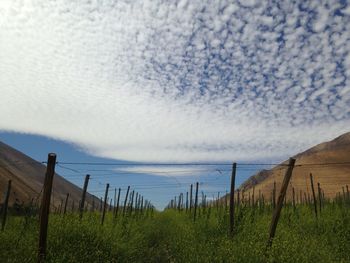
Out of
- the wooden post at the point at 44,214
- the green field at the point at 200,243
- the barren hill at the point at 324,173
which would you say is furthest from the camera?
the barren hill at the point at 324,173

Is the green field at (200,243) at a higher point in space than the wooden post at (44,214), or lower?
lower

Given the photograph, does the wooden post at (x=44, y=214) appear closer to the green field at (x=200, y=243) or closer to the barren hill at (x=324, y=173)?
the green field at (x=200, y=243)

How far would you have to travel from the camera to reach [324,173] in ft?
393

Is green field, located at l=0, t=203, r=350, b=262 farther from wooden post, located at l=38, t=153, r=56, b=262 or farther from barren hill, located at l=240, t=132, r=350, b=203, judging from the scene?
barren hill, located at l=240, t=132, r=350, b=203

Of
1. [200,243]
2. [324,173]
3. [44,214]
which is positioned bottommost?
[200,243]

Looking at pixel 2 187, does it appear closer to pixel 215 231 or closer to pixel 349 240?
pixel 215 231

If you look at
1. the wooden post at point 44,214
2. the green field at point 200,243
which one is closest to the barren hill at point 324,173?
the green field at point 200,243

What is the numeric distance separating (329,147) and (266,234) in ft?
551

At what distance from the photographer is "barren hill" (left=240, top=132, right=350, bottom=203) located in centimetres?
11072

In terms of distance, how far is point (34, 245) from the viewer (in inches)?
479

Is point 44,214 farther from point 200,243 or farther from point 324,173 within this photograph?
point 324,173

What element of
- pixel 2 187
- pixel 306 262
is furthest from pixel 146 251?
pixel 2 187

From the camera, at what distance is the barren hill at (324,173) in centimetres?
11072

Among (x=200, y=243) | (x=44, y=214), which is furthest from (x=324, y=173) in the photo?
(x=44, y=214)
